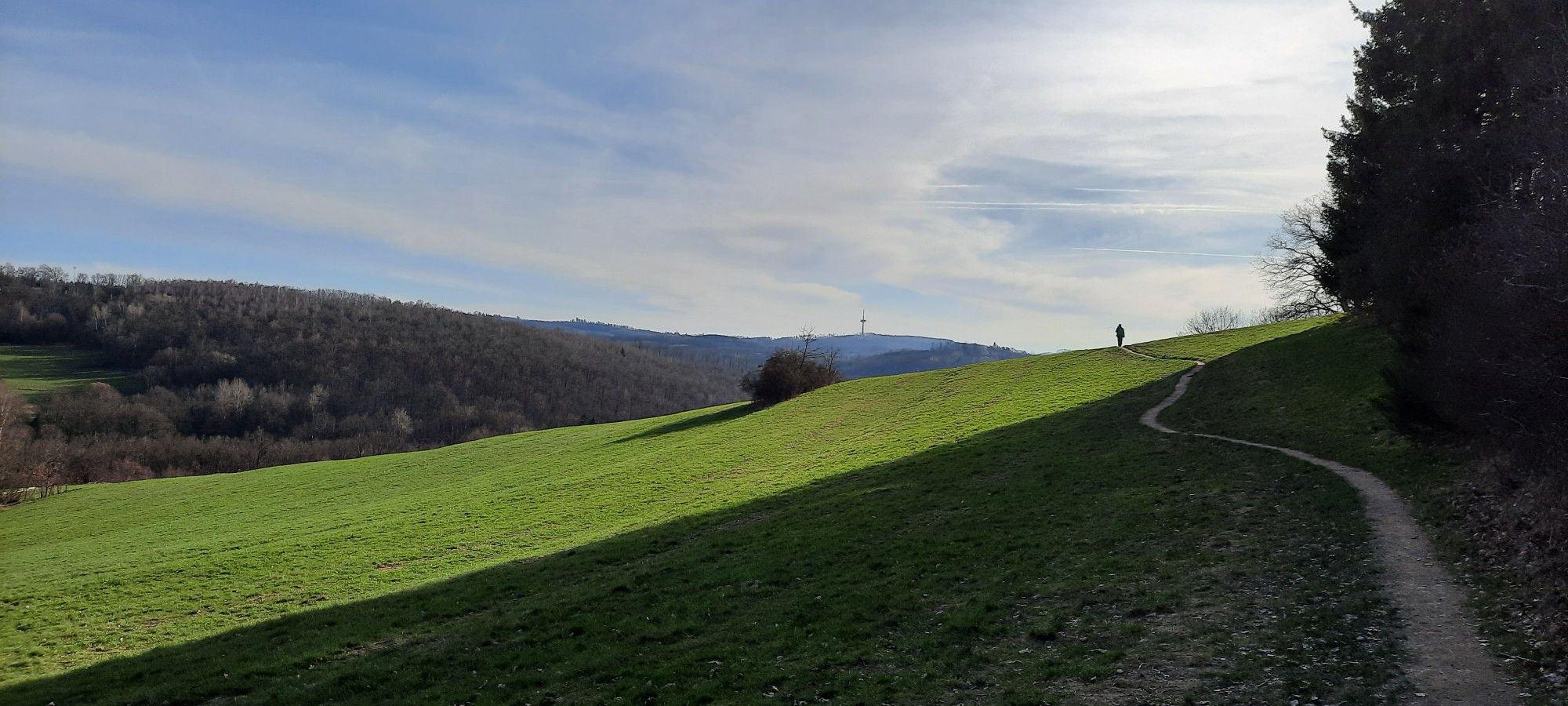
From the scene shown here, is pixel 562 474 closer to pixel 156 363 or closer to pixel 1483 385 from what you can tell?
pixel 1483 385

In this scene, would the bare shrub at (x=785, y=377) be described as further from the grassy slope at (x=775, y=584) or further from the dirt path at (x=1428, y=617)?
the dirt path at (x=1428, y=617)

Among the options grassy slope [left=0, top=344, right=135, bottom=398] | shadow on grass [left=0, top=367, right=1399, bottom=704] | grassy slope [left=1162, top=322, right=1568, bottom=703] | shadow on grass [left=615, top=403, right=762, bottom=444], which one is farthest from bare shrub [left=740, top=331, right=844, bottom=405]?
grassy slope [left=0, top=344, right=135, bottom=398]

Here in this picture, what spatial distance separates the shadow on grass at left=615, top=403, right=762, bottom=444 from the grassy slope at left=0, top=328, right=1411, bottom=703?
19973mm

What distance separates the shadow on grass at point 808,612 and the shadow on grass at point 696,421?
3623 cm

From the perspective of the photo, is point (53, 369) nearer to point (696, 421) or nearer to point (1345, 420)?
point (696, 421)

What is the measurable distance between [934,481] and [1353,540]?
632 inches

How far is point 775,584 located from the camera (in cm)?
2019

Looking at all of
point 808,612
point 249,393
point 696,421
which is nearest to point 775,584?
point 808,612

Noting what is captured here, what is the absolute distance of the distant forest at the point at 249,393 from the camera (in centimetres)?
10562

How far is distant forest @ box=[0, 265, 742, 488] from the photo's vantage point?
106m

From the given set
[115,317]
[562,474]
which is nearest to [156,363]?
[115,317]

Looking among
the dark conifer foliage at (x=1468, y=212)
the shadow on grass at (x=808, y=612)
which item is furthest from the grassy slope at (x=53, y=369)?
the dark conifer foliage at (x=1468, y=212)

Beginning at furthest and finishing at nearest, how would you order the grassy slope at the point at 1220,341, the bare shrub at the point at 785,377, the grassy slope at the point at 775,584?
the bare shrub at the point at 785,377 < the grassy slope at the point at 1220,341 < the grassy slope at the point at 775,584

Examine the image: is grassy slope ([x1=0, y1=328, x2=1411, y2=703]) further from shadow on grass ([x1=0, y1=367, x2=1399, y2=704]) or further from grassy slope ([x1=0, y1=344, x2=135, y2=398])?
grassy slope ([x1=0, y1=344, x2=135, y2=398])
